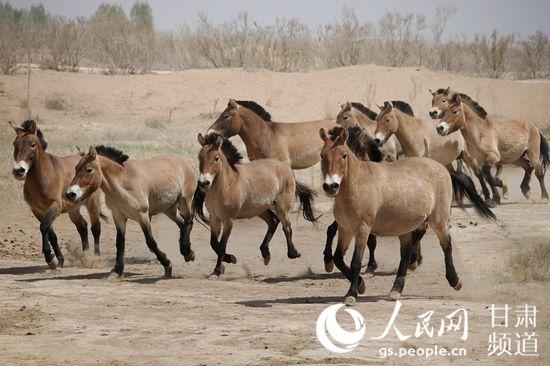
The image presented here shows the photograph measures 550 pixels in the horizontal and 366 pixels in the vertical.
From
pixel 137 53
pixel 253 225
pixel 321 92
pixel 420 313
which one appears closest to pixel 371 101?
pixel 321 92

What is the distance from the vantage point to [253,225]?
18.3 m

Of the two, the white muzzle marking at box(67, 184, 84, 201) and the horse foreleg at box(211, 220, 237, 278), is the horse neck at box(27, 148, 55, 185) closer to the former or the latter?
the white muzzle marking at box(67, 184, 84, 201)

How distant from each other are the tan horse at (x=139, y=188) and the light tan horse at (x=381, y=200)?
3.05 m

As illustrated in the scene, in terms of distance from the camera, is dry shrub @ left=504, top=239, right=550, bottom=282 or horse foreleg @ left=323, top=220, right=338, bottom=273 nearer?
dry shrub @ left=504, top=239, right=550, bottom=282

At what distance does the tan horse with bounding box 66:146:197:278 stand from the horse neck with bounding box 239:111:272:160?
2.31m

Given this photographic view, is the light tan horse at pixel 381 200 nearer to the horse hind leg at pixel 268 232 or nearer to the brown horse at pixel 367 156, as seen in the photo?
the brown horse at pixel 367 156

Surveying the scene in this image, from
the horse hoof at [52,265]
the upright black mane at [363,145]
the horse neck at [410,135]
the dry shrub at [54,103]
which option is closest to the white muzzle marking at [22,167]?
the horse hoof at [52,265]

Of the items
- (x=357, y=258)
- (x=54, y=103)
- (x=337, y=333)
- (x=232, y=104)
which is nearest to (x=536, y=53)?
(x=54, y=103)

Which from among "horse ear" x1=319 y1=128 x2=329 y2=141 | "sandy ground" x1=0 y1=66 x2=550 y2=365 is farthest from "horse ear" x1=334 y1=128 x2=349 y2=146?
"sandy ground" x1=0 y1=66 x2=550 y2=365

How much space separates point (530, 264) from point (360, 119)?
644 cm

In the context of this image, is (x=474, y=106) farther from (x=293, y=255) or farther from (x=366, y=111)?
(x=293, y=255)

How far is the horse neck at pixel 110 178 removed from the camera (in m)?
12.6

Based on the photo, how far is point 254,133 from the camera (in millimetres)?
16875

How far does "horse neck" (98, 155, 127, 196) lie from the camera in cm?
1259
